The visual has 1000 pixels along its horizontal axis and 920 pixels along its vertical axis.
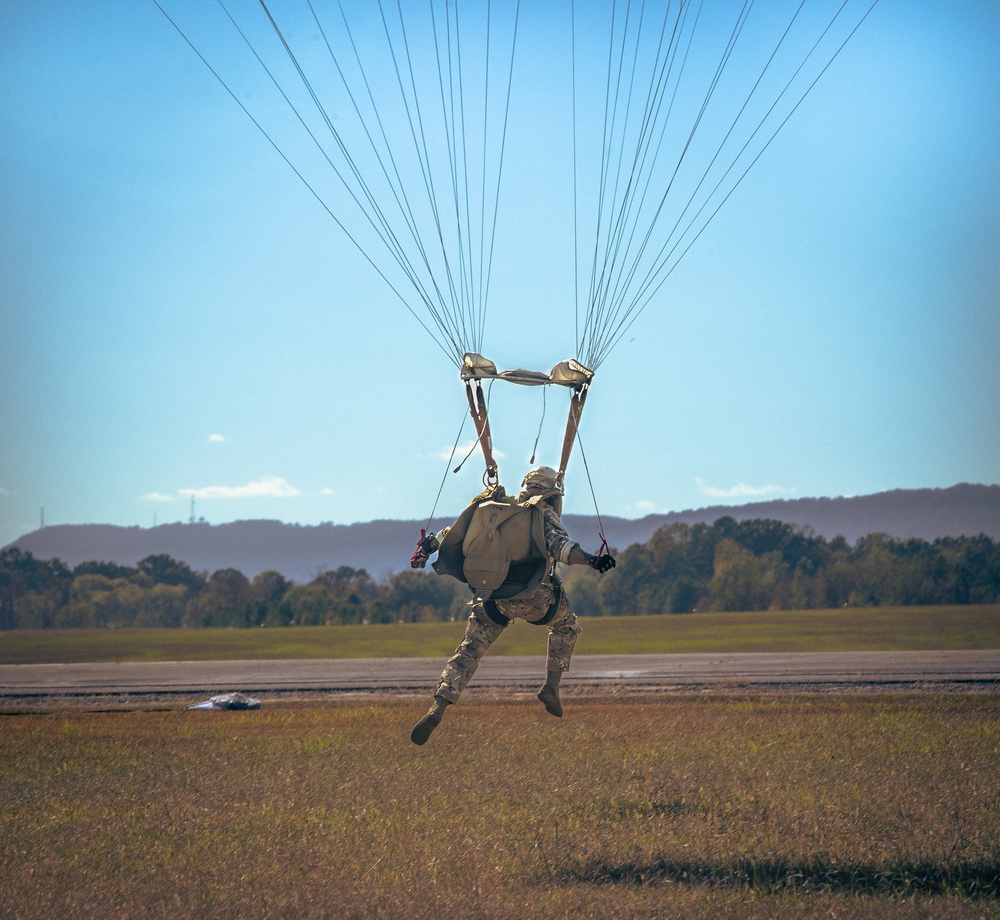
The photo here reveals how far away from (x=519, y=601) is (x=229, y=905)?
14.4 feet

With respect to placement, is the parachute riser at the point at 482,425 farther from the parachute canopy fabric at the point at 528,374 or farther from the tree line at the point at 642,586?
the tree line at the point at 642,586

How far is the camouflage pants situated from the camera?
36.2ft

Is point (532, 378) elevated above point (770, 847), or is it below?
above

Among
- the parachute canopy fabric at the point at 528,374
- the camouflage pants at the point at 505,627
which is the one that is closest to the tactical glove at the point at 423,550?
the camouflage pants at the point at 505,627

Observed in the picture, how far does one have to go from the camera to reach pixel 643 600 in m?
90.6

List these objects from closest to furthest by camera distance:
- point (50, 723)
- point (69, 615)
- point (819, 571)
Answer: point (50, 723) → point (819, 571) → point (69, 615)

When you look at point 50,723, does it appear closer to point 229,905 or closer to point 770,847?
point 229,905

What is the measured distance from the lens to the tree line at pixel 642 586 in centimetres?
8344

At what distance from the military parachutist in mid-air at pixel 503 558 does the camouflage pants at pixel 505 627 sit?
0.4 inches

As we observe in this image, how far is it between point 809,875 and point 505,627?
15.1 ft

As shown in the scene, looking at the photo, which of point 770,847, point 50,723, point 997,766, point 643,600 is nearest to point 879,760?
point 997,766

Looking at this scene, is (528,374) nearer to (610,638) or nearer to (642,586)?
(610,638)

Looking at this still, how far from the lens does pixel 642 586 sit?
3644 inches

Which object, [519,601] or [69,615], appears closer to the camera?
[519,601]
